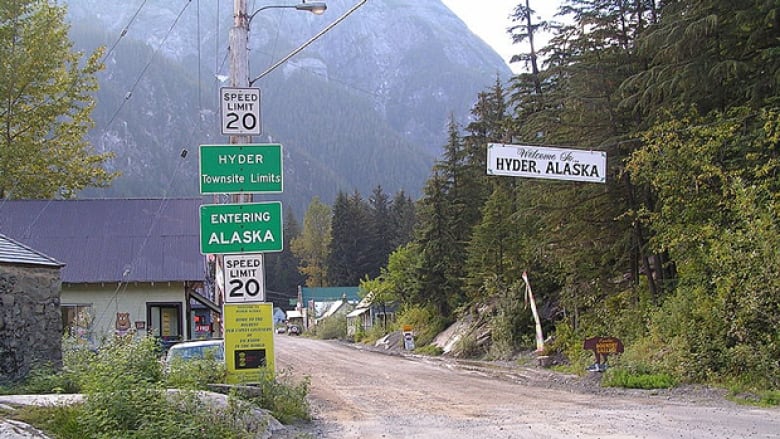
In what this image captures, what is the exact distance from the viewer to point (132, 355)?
38.3ft

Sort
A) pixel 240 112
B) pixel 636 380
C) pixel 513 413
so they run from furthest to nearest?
pixel 636 380
pixel 513 413
pixel 240 112

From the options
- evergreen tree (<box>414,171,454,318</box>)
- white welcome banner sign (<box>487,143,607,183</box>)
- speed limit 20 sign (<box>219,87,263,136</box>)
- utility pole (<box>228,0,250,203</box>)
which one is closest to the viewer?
speed limit 20 sign (<box>219,87,263,136</box>)

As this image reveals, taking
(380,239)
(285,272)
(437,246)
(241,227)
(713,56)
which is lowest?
(241,227)

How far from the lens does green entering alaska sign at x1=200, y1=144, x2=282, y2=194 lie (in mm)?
12445

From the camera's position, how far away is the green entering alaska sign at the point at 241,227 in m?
12.3

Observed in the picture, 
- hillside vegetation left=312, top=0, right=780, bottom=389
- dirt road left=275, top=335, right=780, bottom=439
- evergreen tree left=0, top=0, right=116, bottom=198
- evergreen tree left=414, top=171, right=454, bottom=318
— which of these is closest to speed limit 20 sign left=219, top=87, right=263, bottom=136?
dirt road left=275, top=335, right=780, bottom=439

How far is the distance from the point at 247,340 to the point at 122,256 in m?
20.3

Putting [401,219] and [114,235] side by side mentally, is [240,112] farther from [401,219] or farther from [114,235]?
[401,219]

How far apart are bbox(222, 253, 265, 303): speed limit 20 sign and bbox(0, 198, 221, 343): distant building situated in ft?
58.4

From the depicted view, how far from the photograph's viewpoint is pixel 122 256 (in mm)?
31328

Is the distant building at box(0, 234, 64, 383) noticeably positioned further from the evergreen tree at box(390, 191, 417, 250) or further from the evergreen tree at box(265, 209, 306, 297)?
the evergreen tree at box(265, 209, 306, 297)

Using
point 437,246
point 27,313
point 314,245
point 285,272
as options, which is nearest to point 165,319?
point 27,313

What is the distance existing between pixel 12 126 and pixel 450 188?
23020mm

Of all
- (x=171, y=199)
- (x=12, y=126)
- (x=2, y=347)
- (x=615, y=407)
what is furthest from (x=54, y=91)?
(x=615, y=407)
